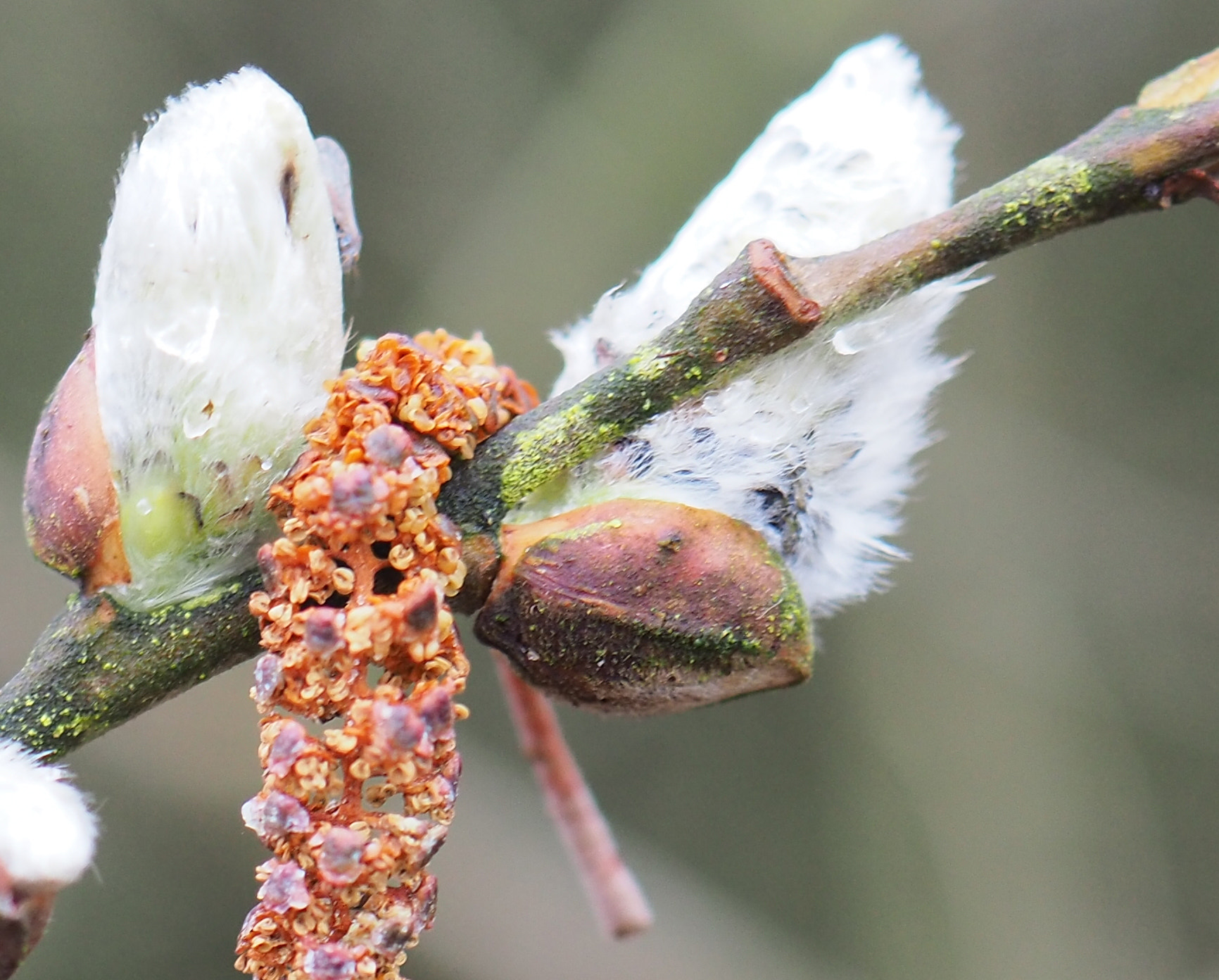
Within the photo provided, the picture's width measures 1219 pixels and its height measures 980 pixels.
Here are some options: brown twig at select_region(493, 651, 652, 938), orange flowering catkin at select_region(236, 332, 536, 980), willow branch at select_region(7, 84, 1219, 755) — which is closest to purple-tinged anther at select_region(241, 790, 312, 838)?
orange flowering catkin at select_region(236, 332, 536, 980)

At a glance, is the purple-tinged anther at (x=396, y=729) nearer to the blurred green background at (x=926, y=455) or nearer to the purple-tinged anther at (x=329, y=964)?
the purple-tinged anther at (x=329, y=964)

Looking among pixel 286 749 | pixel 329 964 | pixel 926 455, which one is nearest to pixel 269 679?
pixel 286 749

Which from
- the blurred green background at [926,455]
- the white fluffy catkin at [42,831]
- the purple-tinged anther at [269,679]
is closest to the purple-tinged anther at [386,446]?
the purple-tinged anther at [269,679]

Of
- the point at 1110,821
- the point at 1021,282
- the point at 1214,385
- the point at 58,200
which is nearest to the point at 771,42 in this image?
the point at 1021,282

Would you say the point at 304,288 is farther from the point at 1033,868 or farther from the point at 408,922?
the point at 1033,868

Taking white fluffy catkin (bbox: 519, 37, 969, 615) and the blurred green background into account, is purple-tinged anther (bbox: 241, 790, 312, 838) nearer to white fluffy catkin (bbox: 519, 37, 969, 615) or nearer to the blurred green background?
white fluffy catkin (bbox: 519, 37, 969, 615)
